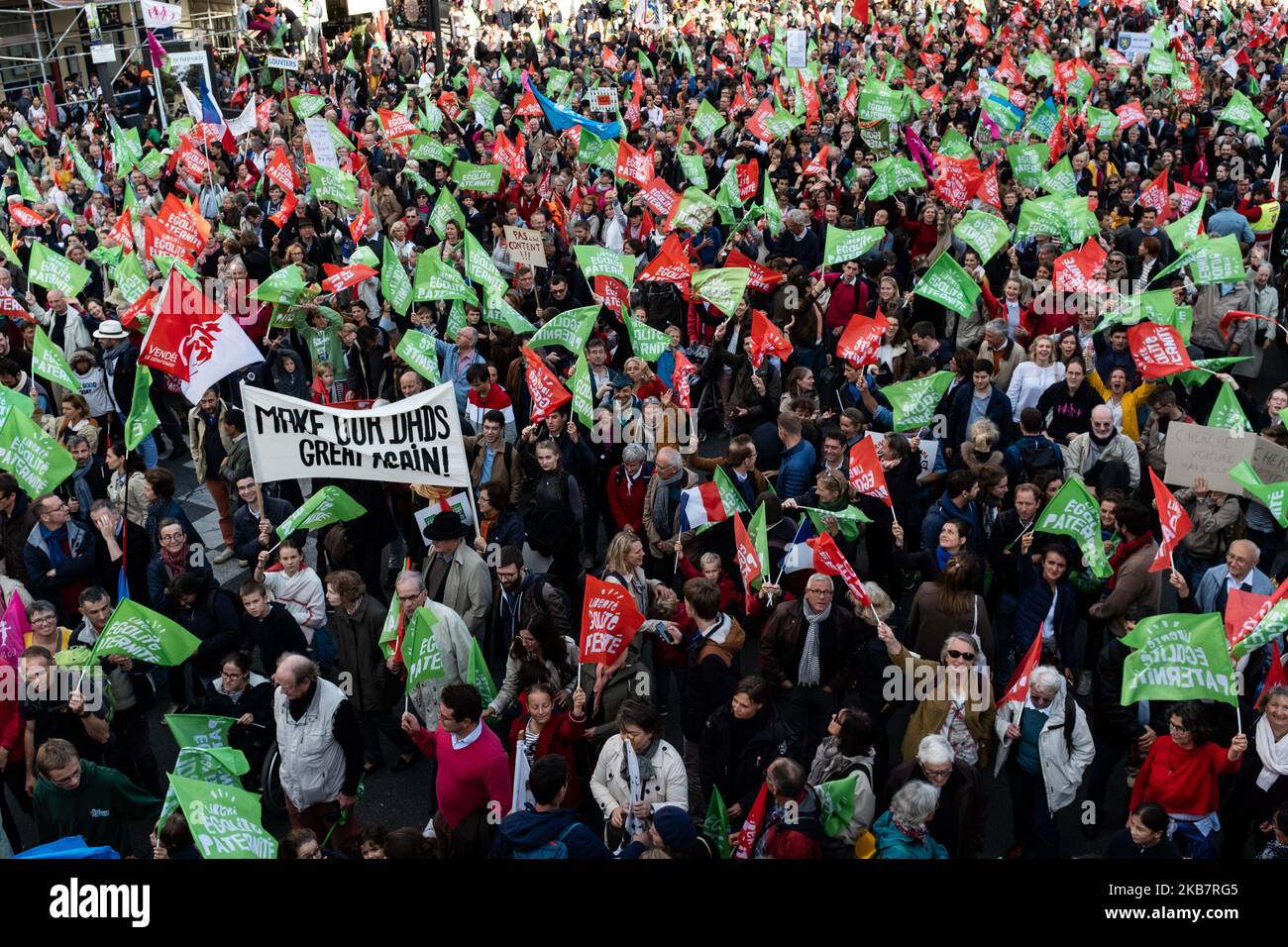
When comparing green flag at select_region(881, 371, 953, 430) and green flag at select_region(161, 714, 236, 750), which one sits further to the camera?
green flag at select_region(881, 371, 953, 430)

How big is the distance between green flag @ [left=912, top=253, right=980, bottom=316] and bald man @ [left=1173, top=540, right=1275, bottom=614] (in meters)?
3.92

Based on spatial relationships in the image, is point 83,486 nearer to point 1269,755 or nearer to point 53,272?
point 53,272

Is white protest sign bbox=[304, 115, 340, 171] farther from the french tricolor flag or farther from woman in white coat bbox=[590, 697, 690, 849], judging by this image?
woman in white coat bbox=[590, 697, 690, 849]

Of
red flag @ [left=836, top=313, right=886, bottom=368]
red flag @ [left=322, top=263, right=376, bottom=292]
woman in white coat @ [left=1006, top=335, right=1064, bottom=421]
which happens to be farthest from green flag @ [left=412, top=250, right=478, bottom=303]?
woman in white coat @ [left=1006, top=335, right=1064, bottom=421]

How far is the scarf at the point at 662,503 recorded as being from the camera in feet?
26.9

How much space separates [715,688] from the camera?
21.0ft

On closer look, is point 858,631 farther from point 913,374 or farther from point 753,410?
point 753,410

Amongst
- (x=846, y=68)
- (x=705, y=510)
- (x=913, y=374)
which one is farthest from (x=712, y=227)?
(x=846, y=68)

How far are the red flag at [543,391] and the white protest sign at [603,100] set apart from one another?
1213 cm

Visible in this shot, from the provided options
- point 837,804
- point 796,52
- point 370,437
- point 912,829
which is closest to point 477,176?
point 796,52

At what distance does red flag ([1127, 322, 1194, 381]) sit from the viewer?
8.98m

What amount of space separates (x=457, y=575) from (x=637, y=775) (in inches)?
82.3

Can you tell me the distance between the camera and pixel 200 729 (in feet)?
19.6

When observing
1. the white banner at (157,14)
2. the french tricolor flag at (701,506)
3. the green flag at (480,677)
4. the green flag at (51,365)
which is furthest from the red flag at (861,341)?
the white banner at (157,14)
